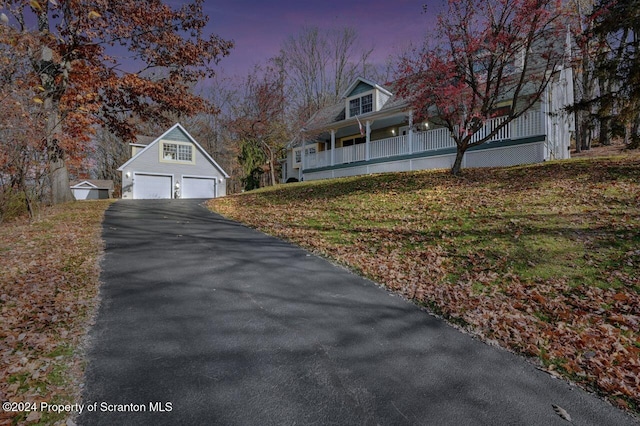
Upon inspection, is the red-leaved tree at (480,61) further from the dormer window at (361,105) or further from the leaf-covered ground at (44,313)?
the leaf-covered ground at (44,313)

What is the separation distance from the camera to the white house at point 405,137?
1435cm

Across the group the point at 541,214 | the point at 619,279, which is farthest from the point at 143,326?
the point at 541,214

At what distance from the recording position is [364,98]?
69.8ft

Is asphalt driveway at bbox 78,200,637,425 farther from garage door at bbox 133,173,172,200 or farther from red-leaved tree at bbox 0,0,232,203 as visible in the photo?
garage door at bbox 133,173,172,200

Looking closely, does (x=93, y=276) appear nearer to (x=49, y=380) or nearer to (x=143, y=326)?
(x=143, y=326)

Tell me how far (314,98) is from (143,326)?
119 ft

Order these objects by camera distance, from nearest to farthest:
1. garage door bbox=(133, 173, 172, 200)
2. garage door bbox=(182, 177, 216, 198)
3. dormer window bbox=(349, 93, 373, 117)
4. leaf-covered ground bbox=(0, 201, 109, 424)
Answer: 1. leaf-covered ground bbox=(0, 201, 109, 424)
2. dormer window bbox=(349, 93, 373, 117)
3. garage door bbox=(133, 173, 172, 200)
4. garage door bbox=(182, 177, 216, 198)

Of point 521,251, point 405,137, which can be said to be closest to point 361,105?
point 405,137

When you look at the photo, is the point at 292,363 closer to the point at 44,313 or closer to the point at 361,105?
the point at 44,313

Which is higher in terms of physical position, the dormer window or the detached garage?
the dormer window

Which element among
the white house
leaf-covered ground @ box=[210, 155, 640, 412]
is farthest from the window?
leaf-covered ground @ box=[210, 155, 640, 412]

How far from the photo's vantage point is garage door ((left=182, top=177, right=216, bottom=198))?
24.9 m

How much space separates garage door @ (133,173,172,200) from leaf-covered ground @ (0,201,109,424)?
16.2 metres

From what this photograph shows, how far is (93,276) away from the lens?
5320 millimetres
